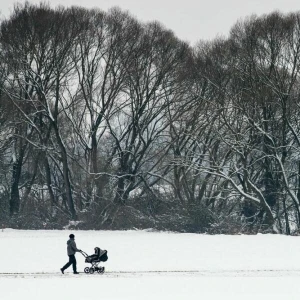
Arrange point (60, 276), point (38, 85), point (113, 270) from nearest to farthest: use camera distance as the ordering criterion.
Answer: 1. point (60, 276)
2. point (113, 270)
3. point (38, 85)

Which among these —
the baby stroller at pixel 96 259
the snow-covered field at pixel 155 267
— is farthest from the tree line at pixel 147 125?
the baby stroller at pixel 96 259

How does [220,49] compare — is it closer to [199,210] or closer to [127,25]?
[127,25]

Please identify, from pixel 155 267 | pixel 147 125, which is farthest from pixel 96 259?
pixel 147 125

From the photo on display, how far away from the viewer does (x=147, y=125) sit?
184 feet

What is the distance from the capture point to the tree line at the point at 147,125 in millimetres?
50781

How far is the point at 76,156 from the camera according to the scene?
186ft

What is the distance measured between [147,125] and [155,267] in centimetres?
2323

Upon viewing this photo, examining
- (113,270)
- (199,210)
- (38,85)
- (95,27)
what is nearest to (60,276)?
(113,270)

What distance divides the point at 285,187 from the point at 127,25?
16.2m

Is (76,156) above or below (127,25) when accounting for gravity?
below

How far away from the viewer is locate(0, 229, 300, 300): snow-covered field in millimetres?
26234

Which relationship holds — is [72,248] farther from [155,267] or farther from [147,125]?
[147,125]

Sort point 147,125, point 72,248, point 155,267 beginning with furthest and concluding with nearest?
point 147,125 < point 155,267 < point 72,248

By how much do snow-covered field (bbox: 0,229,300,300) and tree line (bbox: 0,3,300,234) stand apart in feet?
16.9
